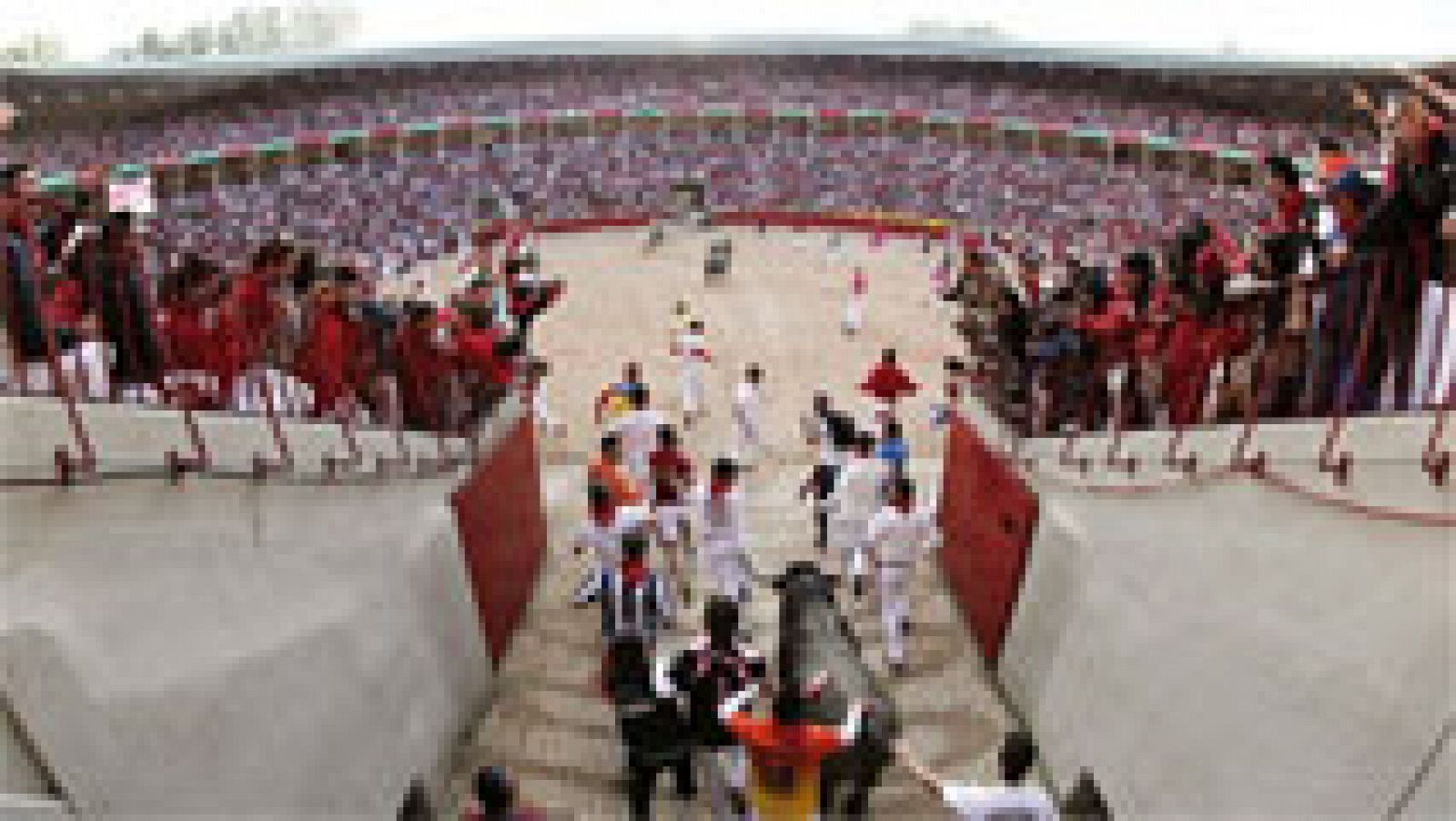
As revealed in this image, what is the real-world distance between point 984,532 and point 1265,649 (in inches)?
162

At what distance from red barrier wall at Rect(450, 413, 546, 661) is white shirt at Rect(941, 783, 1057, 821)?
13.8 ft

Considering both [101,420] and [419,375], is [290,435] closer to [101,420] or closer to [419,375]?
[101,420]

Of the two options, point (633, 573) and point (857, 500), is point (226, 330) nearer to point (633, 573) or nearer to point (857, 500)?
point (633, 573)

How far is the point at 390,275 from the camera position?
30391 millimetres

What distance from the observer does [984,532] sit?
9664 mm

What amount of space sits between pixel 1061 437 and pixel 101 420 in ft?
19.1

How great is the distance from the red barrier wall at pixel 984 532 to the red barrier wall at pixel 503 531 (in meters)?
3.45

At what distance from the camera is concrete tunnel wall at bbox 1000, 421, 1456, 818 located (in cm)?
490

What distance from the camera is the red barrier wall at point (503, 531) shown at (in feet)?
29.2

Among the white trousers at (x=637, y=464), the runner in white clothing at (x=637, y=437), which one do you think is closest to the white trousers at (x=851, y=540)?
the white trousers at (x=637, y=464)

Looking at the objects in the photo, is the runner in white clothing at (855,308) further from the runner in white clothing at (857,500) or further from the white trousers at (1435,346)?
the white trousers at (1435,346)

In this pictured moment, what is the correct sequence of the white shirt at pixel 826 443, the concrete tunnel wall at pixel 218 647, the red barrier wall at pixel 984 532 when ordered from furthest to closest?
1. the white shirt at pixel 826 443
2. the red barrier wall at pixel 984 532
3. the concrete tunnel wall at pixel 218 647

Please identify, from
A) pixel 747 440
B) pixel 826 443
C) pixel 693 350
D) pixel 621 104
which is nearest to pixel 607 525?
pixel 826 443

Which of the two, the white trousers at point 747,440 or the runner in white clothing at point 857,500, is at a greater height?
the runner in white clothing at point 857,500
